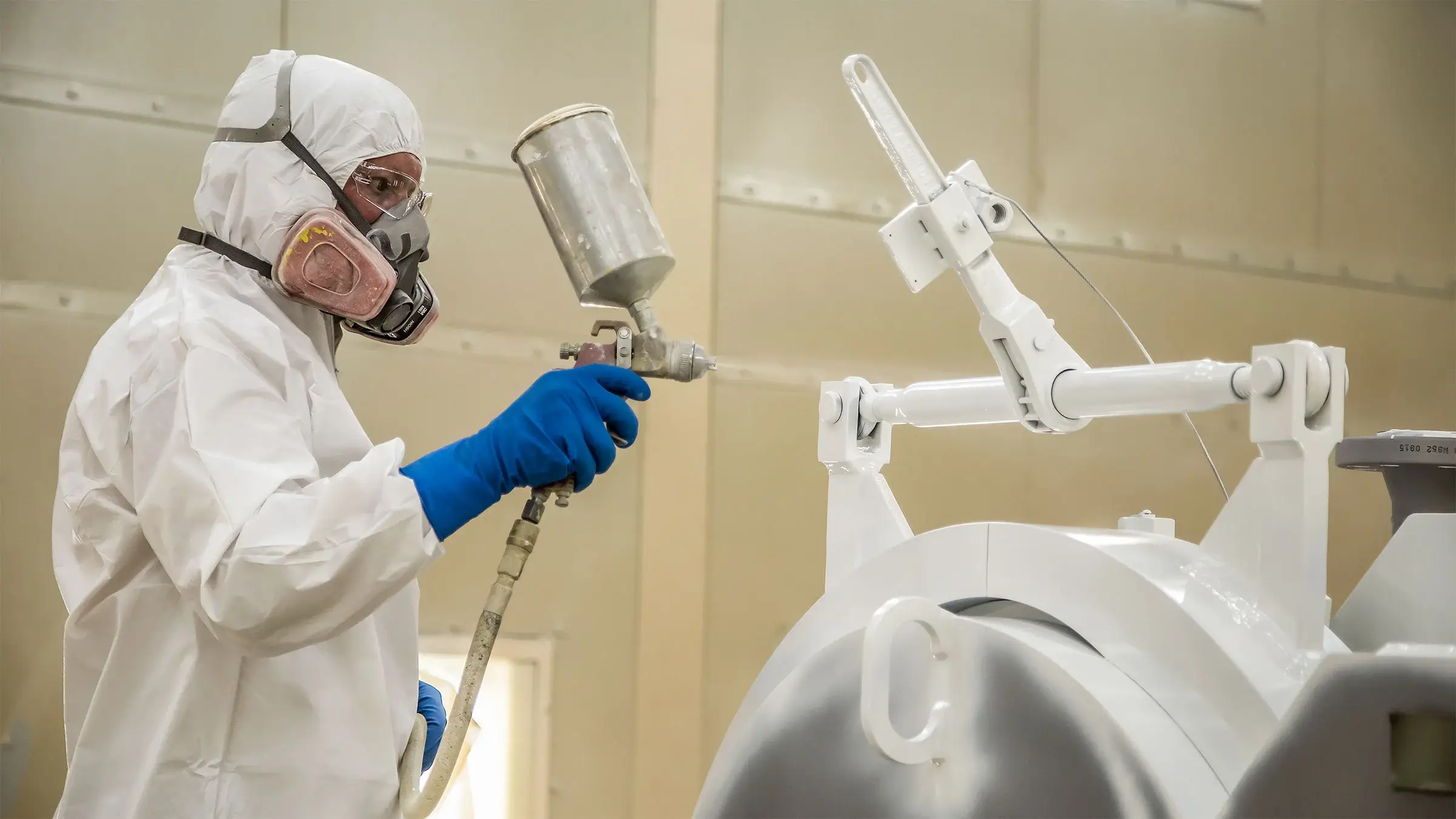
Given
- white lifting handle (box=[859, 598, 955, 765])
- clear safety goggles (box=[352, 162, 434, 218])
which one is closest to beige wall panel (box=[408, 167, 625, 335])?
clear safety goggles (box=[352, 162, 434, 218])

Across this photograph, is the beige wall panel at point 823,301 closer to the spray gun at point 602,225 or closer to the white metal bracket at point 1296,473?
the spray gun at point 602,225

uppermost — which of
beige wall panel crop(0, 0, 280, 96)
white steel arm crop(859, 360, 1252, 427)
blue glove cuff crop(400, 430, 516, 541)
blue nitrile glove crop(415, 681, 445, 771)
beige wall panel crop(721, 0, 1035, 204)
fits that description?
beige wall panel crop(721, 0, 1035, 204)

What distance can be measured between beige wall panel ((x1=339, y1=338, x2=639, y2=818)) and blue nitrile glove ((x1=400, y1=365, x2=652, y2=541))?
138 centimetres

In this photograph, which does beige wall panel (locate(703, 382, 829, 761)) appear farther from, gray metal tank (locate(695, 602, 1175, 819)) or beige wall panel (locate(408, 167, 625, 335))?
gray metal tank (locate(695, 602, 1175, 819))

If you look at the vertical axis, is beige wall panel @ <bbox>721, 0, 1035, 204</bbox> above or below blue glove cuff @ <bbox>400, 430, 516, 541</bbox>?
above

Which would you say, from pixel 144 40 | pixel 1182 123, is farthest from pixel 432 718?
pixel 1182 123

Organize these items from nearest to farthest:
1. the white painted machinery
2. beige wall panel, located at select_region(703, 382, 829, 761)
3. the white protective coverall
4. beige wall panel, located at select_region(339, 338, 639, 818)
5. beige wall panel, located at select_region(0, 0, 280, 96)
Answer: the white painted machinery → the white protective coverall → beige wall panel, located at select_region(0, 0, 280, 96) → beige wall panel, located at select_region(339, 338, 639, 818) → beige wall panel, located at select_region(703, 382, 829, 761)

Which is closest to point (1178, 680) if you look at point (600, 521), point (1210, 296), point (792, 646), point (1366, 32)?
point (792, 646)

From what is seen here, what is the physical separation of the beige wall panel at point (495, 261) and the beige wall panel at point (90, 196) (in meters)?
0.52

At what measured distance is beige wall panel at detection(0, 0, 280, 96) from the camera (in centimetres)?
248

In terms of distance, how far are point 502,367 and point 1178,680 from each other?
2.00 meters

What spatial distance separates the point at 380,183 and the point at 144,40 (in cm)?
140

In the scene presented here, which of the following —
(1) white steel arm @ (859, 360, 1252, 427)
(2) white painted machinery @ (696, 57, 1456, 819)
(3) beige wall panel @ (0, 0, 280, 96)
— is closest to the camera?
(2) white painted machinery @ (696, 57, 1456, 819)

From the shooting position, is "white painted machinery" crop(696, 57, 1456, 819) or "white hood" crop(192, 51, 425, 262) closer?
"white painted machinery" crop(696, 57, 1456, 819)
